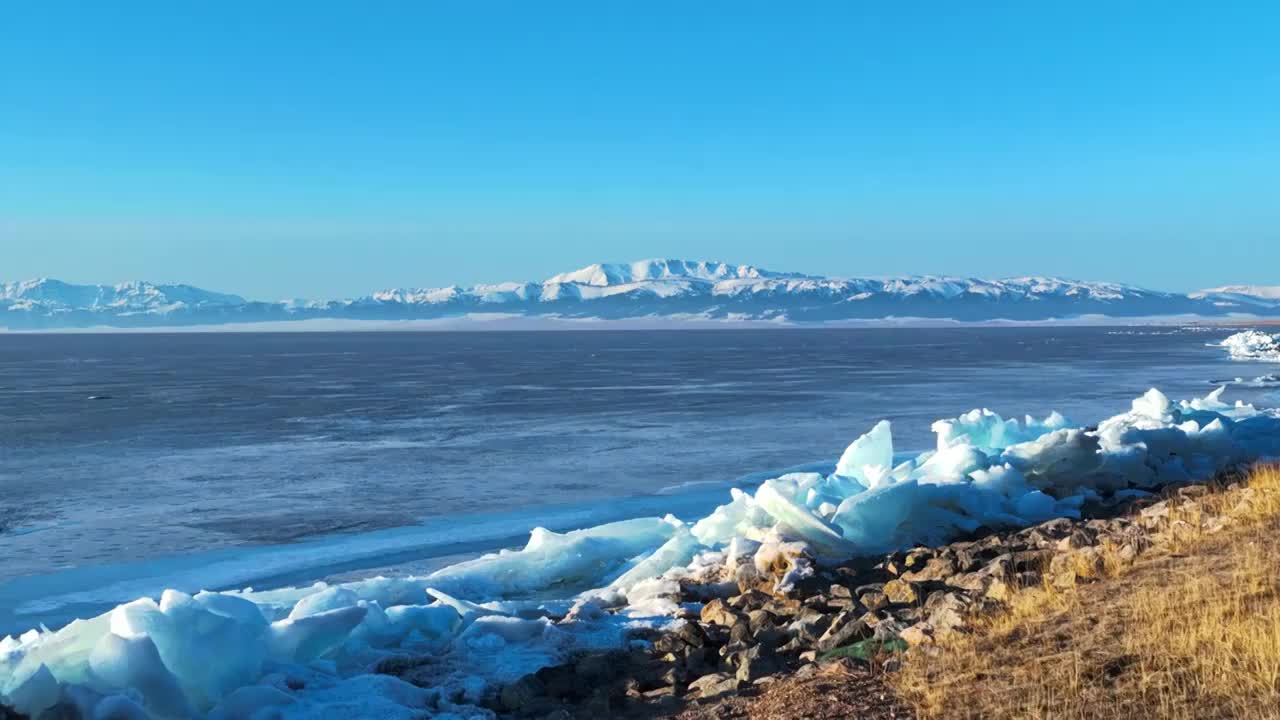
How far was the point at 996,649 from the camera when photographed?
230 inches

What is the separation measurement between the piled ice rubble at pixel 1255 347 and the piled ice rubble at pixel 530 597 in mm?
46423

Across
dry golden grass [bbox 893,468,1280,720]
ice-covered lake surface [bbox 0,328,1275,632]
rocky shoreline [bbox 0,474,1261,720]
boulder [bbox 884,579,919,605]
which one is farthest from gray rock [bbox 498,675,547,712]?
ice-covered lake surface [bbox 0,328,1275,632]

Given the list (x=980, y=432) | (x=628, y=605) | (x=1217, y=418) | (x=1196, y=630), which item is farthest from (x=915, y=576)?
(x=1217, y=418)

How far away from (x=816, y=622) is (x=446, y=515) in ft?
25.4

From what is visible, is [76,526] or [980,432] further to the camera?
[980,432]

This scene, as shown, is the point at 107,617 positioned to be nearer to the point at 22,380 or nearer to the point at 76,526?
the point at 76,526

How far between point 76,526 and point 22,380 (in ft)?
130

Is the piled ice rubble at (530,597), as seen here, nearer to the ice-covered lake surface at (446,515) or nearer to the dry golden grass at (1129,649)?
the ice-covered lake surface at (446,515)

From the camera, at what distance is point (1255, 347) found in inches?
2429

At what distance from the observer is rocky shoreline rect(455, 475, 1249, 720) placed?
6059 mm

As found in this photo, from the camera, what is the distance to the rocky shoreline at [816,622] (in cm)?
606

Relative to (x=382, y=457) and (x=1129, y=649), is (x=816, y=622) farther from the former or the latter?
(x=382, y=457)

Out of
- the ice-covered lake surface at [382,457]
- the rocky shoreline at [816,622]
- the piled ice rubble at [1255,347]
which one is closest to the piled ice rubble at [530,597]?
the rocky shoreline at [816,622]

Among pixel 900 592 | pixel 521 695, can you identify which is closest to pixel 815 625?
pixel 900 592
